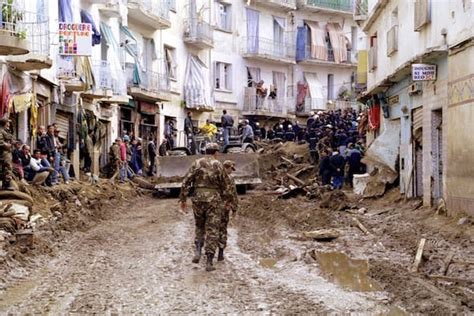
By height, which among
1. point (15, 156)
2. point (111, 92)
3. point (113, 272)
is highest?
point (111, 92)

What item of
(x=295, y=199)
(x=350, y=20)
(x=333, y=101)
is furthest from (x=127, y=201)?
(x=350, y=20)

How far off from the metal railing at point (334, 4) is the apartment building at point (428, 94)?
2510 cm

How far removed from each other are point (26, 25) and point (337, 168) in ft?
34.7

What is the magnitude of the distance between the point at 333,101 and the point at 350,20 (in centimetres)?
621

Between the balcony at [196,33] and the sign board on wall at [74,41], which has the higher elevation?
the balcony at [196,33]

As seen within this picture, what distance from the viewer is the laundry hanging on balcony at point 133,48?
32688 millimetres

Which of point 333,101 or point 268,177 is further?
point 333,101

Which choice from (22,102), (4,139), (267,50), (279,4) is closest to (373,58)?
(22,102)

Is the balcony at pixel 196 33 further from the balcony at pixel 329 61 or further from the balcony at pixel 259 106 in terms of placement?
the balcony at pixel 329 61

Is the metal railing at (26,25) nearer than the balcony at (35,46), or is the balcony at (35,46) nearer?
the metal railing at (26,25)

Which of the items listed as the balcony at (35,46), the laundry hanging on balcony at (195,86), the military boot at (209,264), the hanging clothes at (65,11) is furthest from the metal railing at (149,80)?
the military boot at (209,264)

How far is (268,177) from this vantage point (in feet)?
96.6

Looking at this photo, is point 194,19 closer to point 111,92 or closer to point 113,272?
point 111,92

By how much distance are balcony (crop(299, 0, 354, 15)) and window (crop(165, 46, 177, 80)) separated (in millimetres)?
14409
